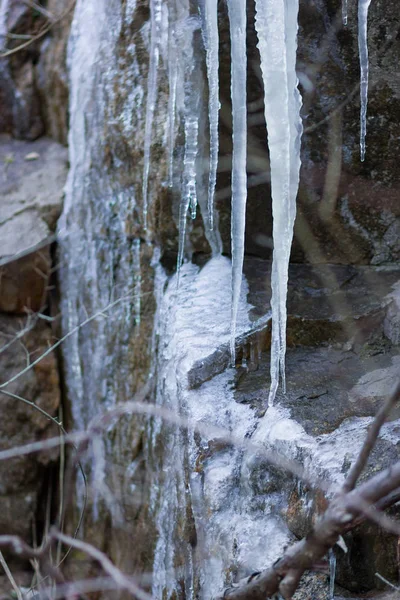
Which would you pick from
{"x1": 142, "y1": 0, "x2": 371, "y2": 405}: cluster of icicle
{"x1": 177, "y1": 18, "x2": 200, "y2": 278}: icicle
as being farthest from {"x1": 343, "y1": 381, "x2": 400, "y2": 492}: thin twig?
{"x1": 177, "y1": 18, "x2": 200, "y2": 278}: icicle

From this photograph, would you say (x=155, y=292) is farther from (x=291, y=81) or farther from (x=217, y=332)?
(x=291, y=81)

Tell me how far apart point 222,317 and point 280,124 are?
79 centimetres

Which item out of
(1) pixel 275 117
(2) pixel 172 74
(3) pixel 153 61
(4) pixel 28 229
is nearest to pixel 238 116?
(1) pixel 275 117

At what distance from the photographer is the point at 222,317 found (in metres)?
2.52

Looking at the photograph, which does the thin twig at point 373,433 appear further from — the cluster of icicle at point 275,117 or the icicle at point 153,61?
the icicle at point 153,61

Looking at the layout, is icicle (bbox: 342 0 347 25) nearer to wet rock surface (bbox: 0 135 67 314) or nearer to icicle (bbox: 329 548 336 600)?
icicle (bbox: 329 548 336 600)

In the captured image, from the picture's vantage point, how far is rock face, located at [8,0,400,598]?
1.92 metres

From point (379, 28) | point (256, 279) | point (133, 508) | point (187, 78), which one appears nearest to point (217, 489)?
point (256, 279)

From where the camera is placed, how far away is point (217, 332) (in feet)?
8.04

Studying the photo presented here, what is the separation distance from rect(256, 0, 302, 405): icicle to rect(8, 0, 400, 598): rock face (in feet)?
1.01

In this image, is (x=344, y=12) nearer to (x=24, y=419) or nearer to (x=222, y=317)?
(x=222, y=317)

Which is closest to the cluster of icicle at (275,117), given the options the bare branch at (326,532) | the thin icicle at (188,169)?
the thin icicle at (188,169)

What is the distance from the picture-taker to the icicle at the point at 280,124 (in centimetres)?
201

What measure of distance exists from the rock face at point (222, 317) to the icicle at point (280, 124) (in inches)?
12.2
